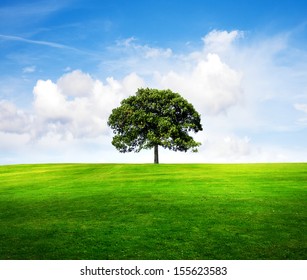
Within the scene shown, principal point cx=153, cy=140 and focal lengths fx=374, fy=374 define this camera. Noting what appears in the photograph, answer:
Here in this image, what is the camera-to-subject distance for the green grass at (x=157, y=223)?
1311 centimetres

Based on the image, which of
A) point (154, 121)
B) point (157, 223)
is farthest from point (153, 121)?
point (157, 223)

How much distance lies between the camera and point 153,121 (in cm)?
7119

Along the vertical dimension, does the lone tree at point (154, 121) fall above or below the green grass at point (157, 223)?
above

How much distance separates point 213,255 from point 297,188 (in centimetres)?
1775

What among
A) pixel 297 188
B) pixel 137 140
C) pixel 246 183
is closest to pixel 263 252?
pixel 297 188

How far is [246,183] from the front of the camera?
31.6m

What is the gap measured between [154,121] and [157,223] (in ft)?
179

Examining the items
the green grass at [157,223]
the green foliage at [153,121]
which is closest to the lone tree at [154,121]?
the green foliage at [153,121]

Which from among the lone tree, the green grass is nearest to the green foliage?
the lone tree

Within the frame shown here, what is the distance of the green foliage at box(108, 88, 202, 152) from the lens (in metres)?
70.5

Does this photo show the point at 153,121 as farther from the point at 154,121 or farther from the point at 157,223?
the point at 157,223

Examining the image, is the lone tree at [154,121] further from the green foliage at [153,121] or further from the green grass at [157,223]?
the green grass at [157,223]

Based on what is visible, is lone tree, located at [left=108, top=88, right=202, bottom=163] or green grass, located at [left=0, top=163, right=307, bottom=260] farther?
lone tree, located at [left=108, top=88, right=202, bottom=163]

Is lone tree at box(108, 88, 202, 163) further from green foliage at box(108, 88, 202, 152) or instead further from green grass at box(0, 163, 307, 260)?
green grass at box(0, 163, 307, 260)
